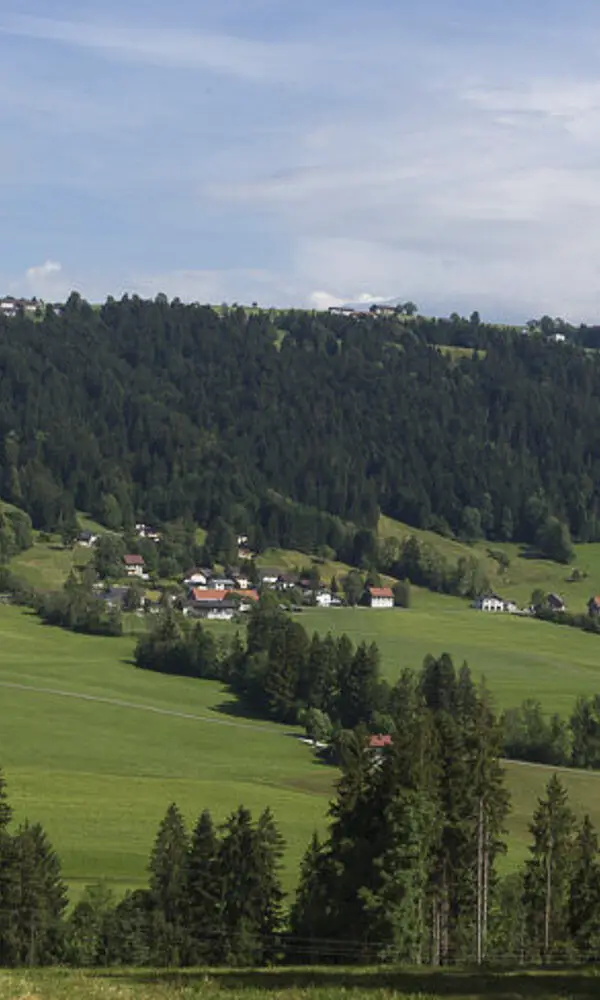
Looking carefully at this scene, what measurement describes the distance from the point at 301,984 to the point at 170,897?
30119mm

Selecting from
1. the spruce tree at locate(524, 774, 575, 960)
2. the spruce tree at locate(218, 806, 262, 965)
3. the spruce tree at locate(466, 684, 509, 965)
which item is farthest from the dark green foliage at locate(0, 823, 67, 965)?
the spruce tree at locate(524, 774, 575, 960)

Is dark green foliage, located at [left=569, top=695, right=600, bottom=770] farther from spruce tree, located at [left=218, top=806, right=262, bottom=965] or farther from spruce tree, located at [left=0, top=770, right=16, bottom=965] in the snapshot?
spruce tree, located at [left=0, top=770, right=16, bottom=965]

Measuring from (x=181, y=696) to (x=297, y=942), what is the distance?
97.6 m

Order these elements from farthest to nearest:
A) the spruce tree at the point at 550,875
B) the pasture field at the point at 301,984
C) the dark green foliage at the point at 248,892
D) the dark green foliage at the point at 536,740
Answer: the dark green foliage at the point at 536,740 → the spruce tree at the point at 550,875 → the dark green foliage at the point at 248,892 → the pasture field at the point at 301,984

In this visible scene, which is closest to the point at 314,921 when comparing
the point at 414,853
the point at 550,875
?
the point at 414,853

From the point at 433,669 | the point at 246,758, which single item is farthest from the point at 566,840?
the point at 433,669

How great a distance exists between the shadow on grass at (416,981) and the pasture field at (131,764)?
42.4 m

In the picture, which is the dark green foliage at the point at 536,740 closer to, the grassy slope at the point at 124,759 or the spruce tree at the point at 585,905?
the grassy slope at the point at 124,759

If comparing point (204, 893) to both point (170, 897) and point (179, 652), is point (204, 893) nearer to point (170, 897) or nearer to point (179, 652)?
point (170, 897)

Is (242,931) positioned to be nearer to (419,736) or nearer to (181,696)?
(419,736)

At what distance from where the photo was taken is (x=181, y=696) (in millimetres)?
155125

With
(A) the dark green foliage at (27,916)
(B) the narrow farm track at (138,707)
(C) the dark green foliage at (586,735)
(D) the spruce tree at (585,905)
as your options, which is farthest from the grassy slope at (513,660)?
(A) the dark green foliage at (27,916)

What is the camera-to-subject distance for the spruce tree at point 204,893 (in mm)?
62969

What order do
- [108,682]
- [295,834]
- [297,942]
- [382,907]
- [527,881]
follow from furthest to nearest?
[108,682], [295,834], [527,881], [297,942], [382,907]
